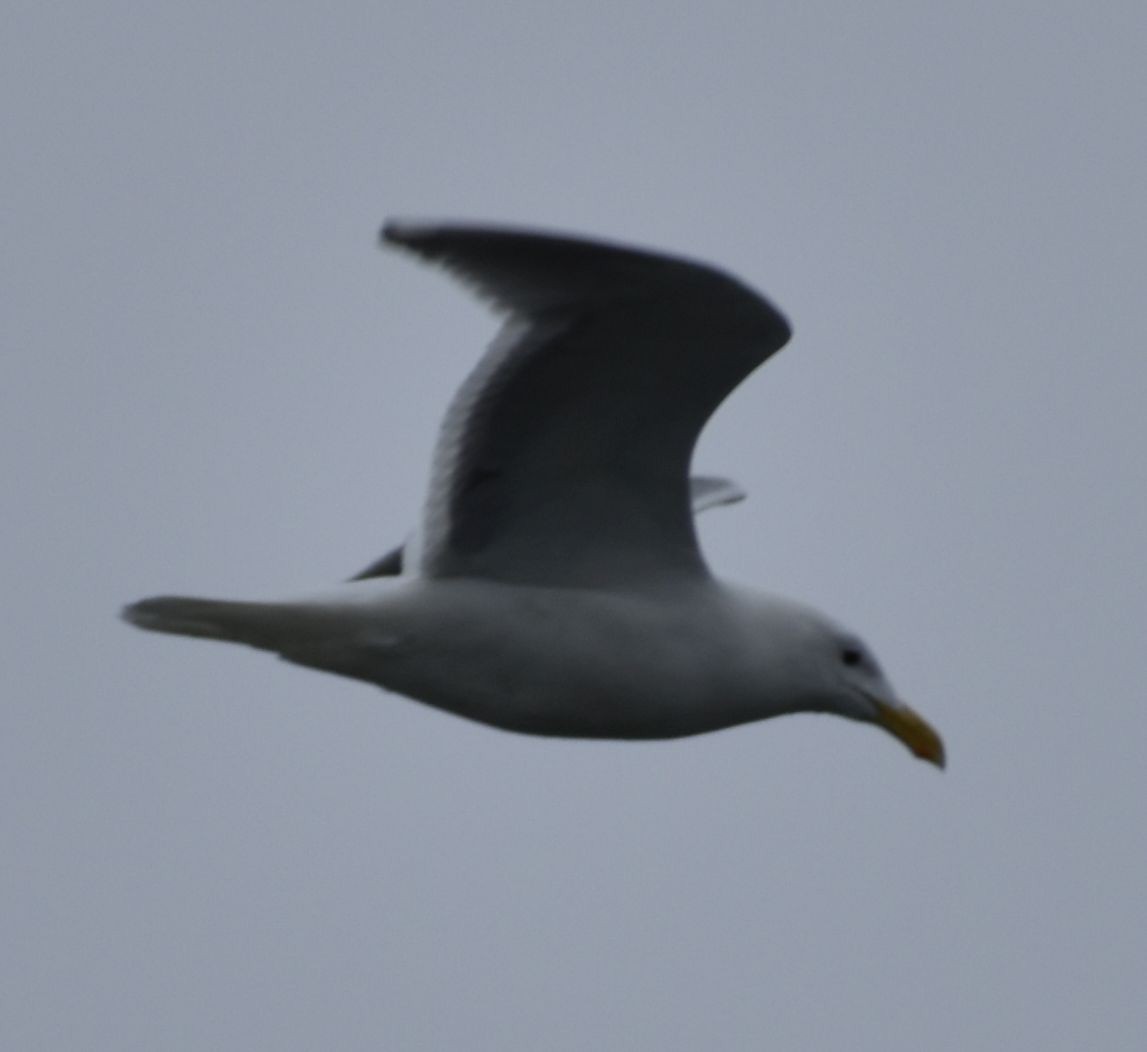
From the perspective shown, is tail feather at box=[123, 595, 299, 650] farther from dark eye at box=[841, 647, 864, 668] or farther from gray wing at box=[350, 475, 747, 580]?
dark eye at box=[841, 647, 864, 668]

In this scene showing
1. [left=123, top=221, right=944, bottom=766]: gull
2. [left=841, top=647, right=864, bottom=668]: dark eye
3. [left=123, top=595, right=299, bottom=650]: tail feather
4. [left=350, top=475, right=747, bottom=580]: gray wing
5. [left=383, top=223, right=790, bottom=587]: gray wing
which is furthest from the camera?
[left=350, top=475, right=747, bottom=580]: gray wing

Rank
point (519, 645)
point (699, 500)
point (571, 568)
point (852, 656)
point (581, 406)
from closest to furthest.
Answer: point (581, 406)
point (519, 645)
point (571, 568)
point (852, 656)
point (699, 500)

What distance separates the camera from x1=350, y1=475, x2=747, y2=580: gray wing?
31.7ft

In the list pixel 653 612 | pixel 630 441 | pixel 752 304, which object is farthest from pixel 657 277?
pixel 653 612

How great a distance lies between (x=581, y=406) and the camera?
782cm

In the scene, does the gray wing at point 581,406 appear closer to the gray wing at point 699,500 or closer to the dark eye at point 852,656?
the dark eye at point 852,656

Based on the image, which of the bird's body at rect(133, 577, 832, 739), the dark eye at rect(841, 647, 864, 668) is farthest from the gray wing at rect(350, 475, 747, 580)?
the bird's body at rect(133, 577, 832, 739)

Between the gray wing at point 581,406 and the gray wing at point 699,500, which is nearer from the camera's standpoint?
the gray wing at point 581,406

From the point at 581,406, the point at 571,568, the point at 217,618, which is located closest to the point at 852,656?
the point at 571,568

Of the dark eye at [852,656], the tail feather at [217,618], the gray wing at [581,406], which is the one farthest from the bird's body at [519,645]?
the dark eye at [852,656]

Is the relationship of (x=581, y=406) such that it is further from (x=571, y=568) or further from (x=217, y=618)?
(x=217, y=618)

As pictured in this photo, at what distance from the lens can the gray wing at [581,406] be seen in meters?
7.27

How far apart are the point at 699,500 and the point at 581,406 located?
2.14m

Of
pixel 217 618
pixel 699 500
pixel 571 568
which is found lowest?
pixel 217 618
